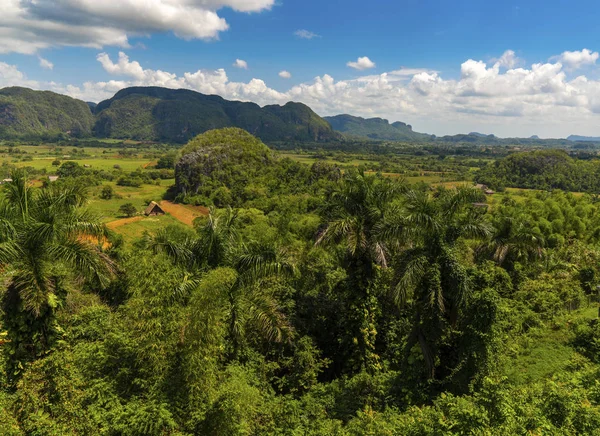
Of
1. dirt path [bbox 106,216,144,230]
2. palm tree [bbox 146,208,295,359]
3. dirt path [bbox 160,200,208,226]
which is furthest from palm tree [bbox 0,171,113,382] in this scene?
dirt path [bbox 160,200,208,226]

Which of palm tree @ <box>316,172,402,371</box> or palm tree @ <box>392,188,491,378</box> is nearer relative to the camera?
palm tree @ <box>392,188,491,378</box>

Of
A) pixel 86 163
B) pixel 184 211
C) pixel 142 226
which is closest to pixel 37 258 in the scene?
pixel 142 226

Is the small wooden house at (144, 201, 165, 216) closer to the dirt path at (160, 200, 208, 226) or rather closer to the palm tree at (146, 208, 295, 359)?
the dirt path at (160, 200, 208, 226)

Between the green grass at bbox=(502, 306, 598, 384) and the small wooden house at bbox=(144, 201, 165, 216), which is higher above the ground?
the green grass at bbox=(502, 306, 598, 384)

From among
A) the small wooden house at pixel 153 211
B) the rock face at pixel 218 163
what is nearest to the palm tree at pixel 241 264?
the small wooden house at pixel 153 211

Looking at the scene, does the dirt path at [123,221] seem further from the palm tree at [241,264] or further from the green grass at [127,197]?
the palm tree at [241,264]

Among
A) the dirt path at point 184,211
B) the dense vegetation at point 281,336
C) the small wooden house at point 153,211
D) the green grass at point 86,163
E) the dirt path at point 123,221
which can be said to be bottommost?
the dirt path at point 184,211

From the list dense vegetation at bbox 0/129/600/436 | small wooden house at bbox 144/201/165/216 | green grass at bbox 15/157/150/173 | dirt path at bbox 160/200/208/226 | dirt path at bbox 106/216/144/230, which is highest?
dense vegetation at bbox 0/129/600/436
